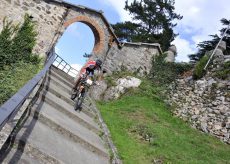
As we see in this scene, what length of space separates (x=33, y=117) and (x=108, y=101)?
39.3ft

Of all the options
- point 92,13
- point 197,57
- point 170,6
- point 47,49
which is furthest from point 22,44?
point 170,6

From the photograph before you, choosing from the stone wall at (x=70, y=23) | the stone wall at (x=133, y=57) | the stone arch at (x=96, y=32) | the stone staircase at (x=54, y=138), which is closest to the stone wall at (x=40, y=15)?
the stone wall at (x=70, y=23)

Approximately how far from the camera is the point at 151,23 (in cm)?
3956

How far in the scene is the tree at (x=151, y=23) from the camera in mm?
38500

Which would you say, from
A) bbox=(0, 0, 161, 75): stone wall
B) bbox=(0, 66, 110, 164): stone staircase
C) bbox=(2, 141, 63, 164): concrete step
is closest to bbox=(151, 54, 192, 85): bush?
bbox=(0, 0, 161, 75): stone wall

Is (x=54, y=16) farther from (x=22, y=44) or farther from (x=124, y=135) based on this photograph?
(x=124, y=135)

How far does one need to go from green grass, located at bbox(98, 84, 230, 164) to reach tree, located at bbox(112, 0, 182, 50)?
21.7 metres

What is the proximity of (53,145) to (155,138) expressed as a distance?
6006mm

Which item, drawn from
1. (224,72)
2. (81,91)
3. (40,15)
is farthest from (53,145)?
(224,72)

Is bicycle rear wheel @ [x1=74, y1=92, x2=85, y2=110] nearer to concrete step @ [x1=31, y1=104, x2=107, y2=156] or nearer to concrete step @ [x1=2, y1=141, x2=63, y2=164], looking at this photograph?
concrete step @ [x1=31, y1=104, x2=107, y2=156]

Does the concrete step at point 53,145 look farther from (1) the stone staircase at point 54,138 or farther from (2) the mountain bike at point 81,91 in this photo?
(2) the mountain bike at point 81,91

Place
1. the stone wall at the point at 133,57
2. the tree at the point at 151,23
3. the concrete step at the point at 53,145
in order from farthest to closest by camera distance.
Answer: the tree at the point at 151,23 → the stone wall at the point at 133,57 → the concrete step at the point at 53,145

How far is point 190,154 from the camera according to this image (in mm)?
11609

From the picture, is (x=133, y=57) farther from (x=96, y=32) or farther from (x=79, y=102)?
(x=79, y=102)
